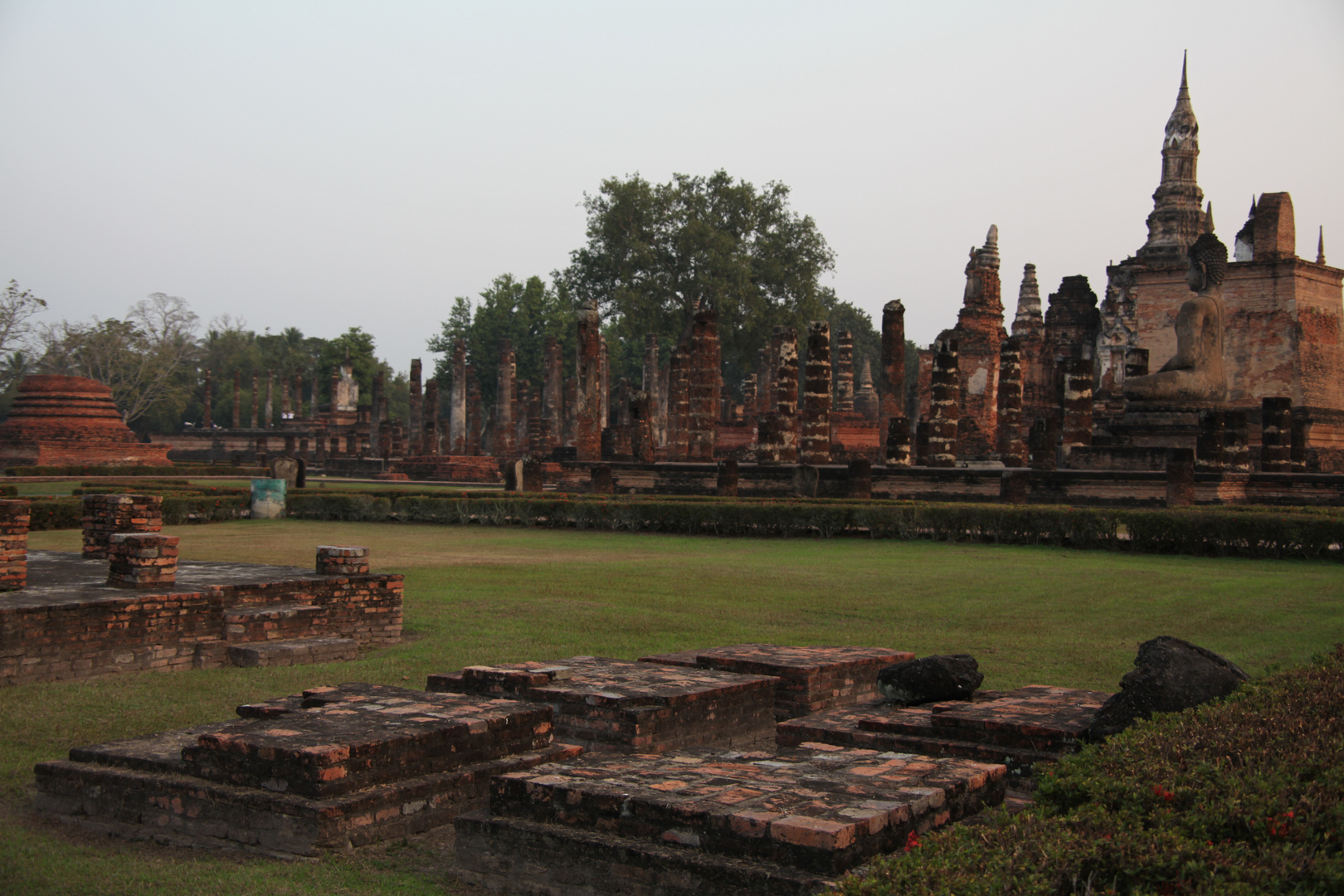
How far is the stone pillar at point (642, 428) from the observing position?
89.9 ft

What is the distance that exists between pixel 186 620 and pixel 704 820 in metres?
5.05

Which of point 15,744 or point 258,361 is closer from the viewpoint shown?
point 15,744

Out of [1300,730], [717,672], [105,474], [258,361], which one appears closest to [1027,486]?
[717,672]

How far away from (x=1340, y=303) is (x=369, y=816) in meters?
33.4

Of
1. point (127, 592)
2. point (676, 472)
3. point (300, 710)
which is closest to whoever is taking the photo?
point (300, 710)

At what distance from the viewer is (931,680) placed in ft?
17.6

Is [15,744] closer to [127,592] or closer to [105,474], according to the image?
[127,592]

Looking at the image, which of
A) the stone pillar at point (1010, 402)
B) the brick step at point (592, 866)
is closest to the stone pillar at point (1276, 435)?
the stone pillar at point (1010, 402)

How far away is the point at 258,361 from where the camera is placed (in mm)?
79375

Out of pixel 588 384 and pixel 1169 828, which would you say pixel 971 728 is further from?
pixel 588 384

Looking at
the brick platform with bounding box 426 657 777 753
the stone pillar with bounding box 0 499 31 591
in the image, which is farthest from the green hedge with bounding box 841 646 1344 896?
the stone pillar with bounding box 0 499 31 591

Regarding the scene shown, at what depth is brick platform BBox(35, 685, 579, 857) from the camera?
3.95 m

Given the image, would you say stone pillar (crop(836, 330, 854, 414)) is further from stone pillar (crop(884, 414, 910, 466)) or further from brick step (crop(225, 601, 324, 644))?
brick step (crop(225, 601, 324, 644))

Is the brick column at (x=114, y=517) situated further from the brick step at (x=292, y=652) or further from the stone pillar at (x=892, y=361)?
the stone pillar at (x=892, y=361)
